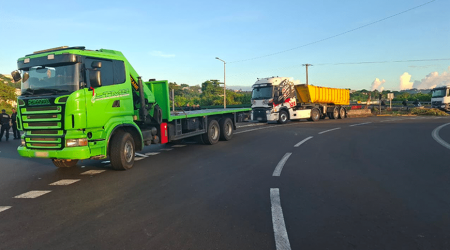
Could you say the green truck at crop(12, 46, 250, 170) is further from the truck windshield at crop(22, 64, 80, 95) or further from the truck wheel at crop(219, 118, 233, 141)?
the truck wheel at crop(219, 118, 233, 141)

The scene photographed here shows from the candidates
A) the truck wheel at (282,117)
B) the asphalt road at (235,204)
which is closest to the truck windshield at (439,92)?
the truck wheel at (282,117)

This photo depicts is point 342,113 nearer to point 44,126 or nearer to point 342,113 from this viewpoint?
point 342,113

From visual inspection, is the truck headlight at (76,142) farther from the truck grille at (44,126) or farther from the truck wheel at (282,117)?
the truck wheel at (282,117)

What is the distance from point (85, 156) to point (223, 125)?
6861 mm

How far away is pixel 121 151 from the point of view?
281 inches

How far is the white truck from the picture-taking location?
37531 mm

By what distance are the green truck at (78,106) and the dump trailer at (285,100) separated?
48.9 ft

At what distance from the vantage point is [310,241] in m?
3.37

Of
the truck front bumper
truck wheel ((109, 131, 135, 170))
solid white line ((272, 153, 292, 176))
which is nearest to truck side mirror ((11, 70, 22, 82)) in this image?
the truck front bumper

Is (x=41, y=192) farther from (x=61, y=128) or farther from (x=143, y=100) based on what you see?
(x=143, y=100)

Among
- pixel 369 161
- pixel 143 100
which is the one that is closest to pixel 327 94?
pixel 369 161

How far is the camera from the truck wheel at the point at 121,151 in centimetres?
711

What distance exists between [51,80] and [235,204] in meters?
4.82

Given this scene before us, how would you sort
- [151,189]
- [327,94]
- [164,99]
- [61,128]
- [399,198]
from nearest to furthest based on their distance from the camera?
[399,198] < [151,189] < [61,128] < [164,99] < [327,94]
